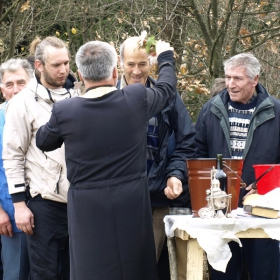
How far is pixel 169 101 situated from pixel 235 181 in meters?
0.66

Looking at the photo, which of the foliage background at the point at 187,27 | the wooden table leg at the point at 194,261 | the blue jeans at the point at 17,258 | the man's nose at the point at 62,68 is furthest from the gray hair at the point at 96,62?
the foliage background at the point at 187,27

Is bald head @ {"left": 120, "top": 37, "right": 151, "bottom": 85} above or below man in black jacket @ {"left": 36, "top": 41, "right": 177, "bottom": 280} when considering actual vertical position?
above

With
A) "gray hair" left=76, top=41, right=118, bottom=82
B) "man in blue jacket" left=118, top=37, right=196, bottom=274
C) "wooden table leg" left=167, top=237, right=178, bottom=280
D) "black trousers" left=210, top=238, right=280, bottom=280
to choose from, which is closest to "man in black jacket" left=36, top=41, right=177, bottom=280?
"gray hair" left=76, top=41, right=118, bottom=82

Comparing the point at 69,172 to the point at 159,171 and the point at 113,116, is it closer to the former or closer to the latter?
the point at 113,116

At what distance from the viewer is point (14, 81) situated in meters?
5.11

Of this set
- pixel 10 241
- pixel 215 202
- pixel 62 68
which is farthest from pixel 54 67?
pixel 215 202

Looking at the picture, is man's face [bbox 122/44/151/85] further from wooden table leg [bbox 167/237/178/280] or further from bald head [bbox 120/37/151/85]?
wooden table leg [bbox 167/237/178/280]

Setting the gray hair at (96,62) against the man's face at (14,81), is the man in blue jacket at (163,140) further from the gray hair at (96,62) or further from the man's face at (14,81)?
the man's face at (14,81)

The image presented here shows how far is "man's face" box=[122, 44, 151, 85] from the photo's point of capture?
4.54m

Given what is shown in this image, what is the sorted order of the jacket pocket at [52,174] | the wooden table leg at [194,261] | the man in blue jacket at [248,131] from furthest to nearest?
the man in blue jacket at [248,131]
the jacket pocket at [52,174]
the wooden table leg at [194,261]

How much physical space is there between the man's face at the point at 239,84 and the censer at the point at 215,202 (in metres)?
1.15

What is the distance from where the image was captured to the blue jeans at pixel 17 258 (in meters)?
4.77

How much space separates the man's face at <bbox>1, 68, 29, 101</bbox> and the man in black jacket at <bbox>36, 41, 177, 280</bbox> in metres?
1.30

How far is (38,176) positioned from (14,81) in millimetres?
1043
